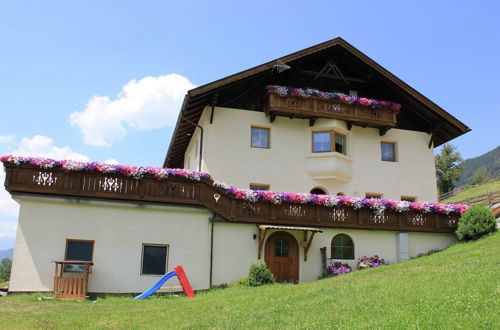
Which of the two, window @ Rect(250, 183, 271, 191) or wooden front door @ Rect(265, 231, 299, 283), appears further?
window @ Rect(250, 183, 271, 191)

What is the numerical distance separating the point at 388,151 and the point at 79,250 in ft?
56.9

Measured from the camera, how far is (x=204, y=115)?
1020 inches

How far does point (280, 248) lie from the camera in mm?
21547

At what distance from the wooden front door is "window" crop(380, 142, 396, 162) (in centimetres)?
935

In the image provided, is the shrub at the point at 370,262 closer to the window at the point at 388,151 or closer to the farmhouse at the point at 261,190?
the farmhouse at the point at 261,190

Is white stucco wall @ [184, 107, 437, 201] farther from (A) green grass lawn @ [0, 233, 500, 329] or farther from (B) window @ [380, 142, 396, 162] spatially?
(A) green grass lawn @ [0, 233, 500, 329]

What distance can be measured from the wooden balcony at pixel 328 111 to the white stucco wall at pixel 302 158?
0.62m

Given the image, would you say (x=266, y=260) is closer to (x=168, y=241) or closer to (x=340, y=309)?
(x=168, y=241)

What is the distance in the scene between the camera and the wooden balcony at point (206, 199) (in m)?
18.6

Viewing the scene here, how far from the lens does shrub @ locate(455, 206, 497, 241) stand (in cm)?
2188

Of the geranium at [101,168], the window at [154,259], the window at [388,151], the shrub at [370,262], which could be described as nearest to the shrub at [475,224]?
the shrub at [370,262]

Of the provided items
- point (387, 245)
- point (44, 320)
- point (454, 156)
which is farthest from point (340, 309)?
point (454, 156)

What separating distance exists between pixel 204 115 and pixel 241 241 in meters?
7.80

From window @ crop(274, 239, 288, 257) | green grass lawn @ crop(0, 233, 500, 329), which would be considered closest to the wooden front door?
window @ crop(274, 239, 288, 257)
